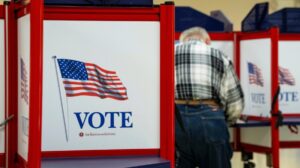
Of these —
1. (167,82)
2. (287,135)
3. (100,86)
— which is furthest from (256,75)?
(100,86)

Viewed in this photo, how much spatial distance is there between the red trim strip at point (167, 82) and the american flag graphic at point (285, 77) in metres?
2.38

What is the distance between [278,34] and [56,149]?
2.35 m

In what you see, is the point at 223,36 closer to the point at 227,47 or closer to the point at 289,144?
the point at 227,47

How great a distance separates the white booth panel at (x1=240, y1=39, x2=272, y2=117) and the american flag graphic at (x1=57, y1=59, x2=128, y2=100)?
7.17 ft

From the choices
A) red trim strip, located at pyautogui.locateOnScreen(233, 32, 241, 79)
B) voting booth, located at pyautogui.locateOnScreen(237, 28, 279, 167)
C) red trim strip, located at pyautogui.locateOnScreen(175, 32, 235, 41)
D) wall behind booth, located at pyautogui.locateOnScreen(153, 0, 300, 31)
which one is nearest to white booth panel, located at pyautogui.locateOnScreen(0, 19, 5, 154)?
voting booth, located at pyautogui.locateOnScreen(237, 28, 279, 167)

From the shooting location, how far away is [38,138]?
1.41 m

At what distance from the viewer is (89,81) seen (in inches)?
72.7

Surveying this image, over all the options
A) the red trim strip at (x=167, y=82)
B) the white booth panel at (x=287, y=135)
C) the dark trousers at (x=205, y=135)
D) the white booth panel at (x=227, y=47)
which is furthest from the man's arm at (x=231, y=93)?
the red trim strip at (x=167, y=82)

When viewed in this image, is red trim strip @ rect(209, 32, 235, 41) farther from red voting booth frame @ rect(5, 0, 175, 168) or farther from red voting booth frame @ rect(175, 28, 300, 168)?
red voting booth frame @ rect(5, 0, 175, 168)

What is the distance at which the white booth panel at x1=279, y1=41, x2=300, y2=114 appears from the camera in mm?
Answer: 4094

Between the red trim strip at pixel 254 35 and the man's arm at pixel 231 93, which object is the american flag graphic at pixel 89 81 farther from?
the red trim strip at pixel 254 35

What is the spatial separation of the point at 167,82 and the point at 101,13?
320mm

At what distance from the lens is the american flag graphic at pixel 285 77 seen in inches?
162

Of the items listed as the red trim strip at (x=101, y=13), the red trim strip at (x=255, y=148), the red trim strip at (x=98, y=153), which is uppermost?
the red trim strip at (x=101, y=13)
